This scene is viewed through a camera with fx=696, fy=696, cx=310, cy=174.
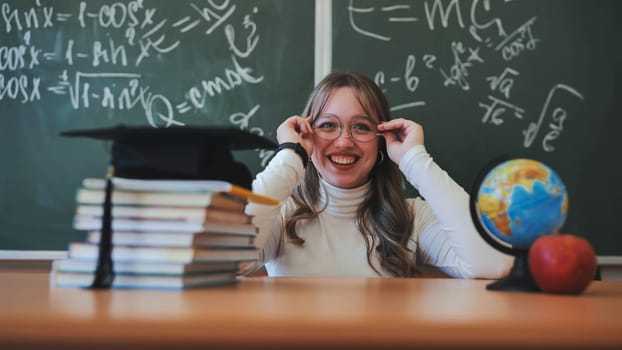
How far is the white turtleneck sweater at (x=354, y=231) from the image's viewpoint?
6.21 ft

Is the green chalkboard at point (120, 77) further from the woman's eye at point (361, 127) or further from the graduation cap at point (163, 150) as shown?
the graduation cap at point (163, 150)

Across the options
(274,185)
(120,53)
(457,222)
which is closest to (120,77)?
(120,53)

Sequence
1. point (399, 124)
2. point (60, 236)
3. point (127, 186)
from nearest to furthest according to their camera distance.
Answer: point (127, 186), point (399, 124), point (60, 236)

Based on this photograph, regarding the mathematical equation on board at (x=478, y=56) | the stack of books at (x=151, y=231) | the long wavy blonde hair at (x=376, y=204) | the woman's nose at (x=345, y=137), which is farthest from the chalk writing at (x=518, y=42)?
the stack of books at (x=151, y=231)

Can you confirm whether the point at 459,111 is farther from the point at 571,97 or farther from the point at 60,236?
the point at 60,236

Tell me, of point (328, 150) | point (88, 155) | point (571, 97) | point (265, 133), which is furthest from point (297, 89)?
point (571, 97)

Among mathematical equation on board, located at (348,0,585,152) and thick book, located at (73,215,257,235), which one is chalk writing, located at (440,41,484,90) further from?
thick book, located at (73,215,257,235)

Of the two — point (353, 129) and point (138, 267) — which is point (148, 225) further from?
point (353, 129)

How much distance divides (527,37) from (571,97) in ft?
0.92

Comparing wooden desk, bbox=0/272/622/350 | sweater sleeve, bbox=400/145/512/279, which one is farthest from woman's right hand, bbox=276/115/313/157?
wooden desk, bbox=0/272/622/350

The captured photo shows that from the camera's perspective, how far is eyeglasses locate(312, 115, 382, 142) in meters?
2.26

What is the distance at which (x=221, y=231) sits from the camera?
1.09 metres

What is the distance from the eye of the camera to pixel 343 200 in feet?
7.46

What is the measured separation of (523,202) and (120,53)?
1.94 m
